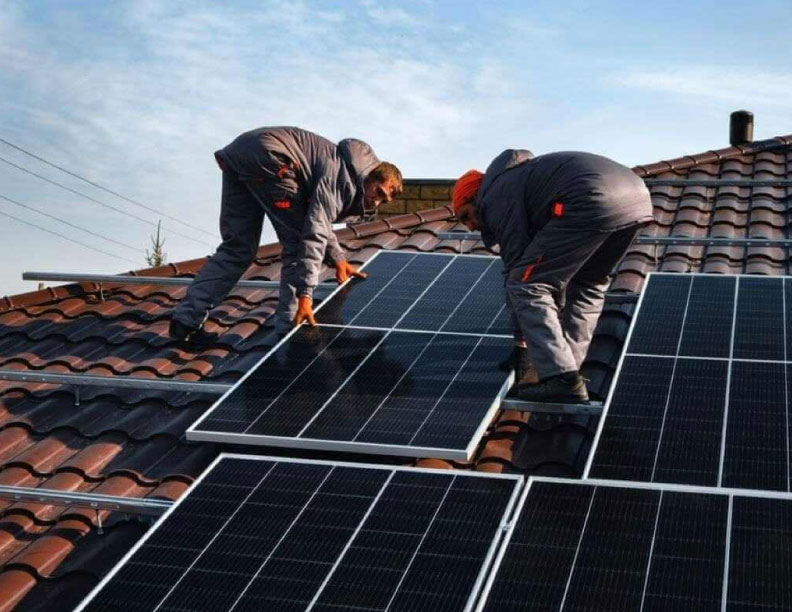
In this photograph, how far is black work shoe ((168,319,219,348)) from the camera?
31.4 feet

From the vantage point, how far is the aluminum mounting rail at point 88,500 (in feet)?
22.0

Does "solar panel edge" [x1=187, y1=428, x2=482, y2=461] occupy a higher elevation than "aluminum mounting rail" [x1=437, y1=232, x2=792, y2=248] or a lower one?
lower

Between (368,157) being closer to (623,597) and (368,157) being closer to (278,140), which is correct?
(278,140)

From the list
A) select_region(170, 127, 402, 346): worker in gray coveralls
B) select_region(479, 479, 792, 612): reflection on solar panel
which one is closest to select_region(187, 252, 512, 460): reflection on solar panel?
select_region(170, 127, 402, 346): worker in gray coveralls

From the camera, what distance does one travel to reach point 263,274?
444 inches

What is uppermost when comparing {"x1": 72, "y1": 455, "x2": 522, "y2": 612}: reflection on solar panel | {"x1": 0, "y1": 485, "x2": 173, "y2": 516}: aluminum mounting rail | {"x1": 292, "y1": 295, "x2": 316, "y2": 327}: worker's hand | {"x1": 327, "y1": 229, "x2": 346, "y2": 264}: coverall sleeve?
{"x1": 327, "y1": 229, "x2": 346, "y2": 264}: coverall sleeve

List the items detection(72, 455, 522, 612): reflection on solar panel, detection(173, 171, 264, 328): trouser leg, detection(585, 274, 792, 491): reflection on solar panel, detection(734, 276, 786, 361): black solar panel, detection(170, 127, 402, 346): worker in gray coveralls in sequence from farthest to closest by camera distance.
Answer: detection(173, 171, 264, 328): trouser leg → detection(170, 127, 402, 346): worker in gray coveralls → detection(734, 276, 786, 361): black solar panel → detection(585, 274, 792, 491): reflection on solar panel → detection(72, 455, 522, 612): reflection on solar panel

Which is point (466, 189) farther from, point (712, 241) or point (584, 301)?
point (712, 241)

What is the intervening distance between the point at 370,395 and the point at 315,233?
1.76 m

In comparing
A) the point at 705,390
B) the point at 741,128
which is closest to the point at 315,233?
A: the point at 705,390

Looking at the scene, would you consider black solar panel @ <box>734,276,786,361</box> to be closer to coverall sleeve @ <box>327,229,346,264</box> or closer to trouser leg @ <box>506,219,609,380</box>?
trouser leg @ <box>506,219,609,380</box>

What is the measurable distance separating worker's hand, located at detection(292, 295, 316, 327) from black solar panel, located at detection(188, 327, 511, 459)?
6.8 inches

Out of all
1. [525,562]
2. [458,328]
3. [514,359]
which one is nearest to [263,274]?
[458,328]

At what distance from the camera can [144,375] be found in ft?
29.6
